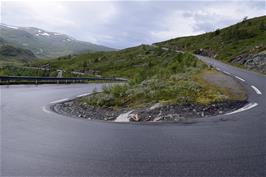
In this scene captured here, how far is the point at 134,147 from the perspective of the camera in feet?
25.0

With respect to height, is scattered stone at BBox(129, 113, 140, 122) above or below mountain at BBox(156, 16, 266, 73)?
below

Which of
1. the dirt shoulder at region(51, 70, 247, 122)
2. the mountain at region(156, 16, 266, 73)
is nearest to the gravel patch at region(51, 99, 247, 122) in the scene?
the dirt shoulder at region(51, 70, 247, 122)

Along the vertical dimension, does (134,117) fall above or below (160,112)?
below

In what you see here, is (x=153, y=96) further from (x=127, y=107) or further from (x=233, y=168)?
(x=233, y=168)

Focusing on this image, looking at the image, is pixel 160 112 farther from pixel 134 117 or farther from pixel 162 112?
pixel 134 117

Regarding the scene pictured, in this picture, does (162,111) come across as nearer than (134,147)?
No

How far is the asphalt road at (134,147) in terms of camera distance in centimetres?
616

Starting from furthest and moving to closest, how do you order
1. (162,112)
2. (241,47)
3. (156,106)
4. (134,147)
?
1. (241,47)
2. (156,106)
3. (162,112)
4. (134,147)

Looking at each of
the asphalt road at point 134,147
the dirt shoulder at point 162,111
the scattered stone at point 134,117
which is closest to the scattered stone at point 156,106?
the dirt shoulder at point 162,111

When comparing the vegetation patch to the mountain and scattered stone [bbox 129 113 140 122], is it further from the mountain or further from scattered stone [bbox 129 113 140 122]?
the mountain

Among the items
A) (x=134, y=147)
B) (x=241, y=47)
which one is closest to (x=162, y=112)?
(x=134, y=147)

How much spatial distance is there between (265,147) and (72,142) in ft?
12.4


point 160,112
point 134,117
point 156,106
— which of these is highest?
point 156,106

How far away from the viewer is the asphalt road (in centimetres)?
616
